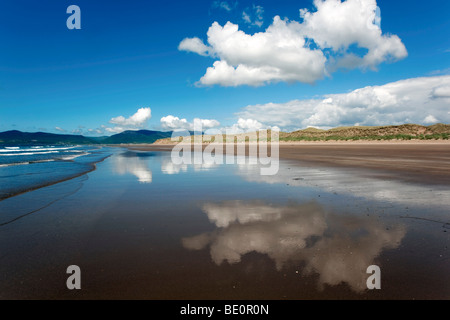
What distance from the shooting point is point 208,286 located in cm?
326

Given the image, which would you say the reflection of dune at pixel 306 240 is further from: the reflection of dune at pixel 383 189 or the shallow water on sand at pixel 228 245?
the reflection of dune at pixel 383 189

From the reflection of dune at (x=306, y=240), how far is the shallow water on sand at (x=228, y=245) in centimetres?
2

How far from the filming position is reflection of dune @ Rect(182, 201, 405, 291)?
3.76m

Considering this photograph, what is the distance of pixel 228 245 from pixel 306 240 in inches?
62.7

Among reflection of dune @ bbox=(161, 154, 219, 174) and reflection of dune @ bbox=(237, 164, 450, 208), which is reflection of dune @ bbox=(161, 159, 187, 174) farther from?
reflection of dune @ bbox=(237, 164, 450, 208)

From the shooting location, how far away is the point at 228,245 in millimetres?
4570

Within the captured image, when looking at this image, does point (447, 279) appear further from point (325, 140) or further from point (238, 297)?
point (325, 140)

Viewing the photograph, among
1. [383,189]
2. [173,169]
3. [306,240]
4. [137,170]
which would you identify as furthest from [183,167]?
[306,240]

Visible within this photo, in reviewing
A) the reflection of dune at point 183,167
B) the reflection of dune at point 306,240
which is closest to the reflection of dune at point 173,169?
the reflection of dune at point 183,167

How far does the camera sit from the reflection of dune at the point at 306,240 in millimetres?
3764

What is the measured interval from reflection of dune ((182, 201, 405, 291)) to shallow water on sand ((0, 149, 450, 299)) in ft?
0.07
